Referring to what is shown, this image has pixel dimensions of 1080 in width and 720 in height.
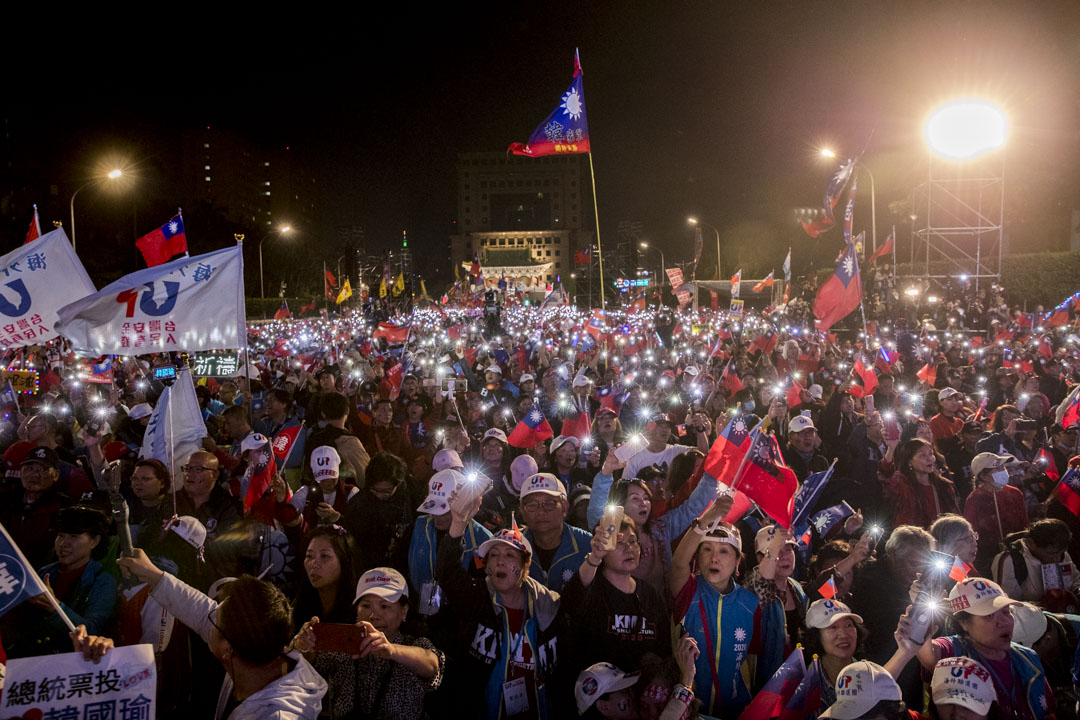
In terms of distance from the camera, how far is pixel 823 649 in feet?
11.5

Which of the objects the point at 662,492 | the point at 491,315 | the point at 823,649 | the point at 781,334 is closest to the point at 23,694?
the point at 823,649

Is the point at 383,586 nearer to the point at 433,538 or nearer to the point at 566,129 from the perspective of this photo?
the point at 433,538

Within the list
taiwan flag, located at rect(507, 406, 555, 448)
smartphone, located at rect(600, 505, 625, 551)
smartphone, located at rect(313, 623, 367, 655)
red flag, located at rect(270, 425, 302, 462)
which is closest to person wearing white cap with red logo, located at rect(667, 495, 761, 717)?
smartphone, located at rect(600, 505, 625, 551)

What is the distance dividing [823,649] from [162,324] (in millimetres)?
6334

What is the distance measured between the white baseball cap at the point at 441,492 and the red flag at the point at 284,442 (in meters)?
2.64

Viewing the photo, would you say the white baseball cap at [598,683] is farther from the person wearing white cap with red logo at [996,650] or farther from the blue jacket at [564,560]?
the person wearing white cap with red logo at [996,650]

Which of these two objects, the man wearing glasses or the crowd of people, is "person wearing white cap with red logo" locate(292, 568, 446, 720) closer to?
the crowd of people

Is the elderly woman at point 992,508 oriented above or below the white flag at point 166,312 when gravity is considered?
below

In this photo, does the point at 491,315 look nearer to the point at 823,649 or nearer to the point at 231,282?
the point at 231,282

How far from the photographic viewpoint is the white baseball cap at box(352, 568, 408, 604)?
10.6 feet

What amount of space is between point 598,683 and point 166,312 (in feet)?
18.9

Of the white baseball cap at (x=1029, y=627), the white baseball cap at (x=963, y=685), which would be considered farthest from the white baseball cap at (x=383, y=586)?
the white baseball cap at (x=1029, y=627)

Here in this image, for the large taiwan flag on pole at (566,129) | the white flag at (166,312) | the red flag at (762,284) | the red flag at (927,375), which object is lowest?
the red flag at (927,375)

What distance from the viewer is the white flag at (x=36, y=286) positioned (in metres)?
7.12
